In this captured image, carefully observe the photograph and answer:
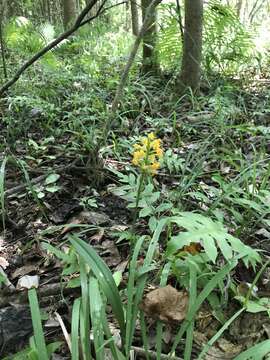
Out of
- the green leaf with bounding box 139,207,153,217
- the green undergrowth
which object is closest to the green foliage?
the green undergrowth

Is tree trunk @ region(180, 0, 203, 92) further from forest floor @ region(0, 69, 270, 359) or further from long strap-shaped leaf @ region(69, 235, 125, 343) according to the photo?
long strap-shaped leaf @ region(69, 235, 125, 343)

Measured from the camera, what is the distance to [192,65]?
144 inches

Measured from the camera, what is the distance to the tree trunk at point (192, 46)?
11.5 ft

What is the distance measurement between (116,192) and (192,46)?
2.00 m

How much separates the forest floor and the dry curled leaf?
0.21 ft

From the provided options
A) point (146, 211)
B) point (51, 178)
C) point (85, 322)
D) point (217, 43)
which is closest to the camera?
point (85, 322)

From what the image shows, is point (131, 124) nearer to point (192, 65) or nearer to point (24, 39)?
point (192, 65)

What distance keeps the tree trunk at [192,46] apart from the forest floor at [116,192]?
18 centimetres

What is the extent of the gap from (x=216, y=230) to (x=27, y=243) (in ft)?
3.19

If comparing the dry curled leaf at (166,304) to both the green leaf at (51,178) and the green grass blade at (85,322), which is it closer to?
the green grass blade at (85,322)

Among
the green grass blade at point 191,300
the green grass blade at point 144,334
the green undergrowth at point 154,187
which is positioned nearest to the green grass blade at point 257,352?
the green undergrowth at point 154,187

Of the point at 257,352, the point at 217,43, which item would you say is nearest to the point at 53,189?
the point at 257,352

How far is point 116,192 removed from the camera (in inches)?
85.3

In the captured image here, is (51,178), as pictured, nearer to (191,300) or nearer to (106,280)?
(106,280)
